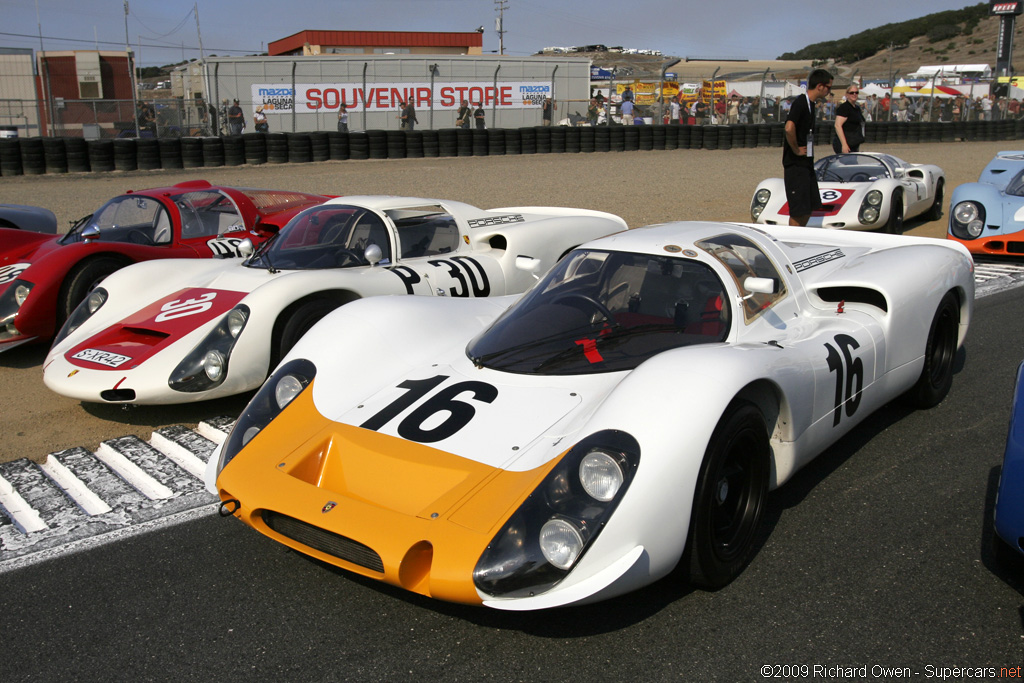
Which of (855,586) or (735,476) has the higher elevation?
(735,476)

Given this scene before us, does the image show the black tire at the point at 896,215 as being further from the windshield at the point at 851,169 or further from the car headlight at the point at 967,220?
the car headlight at the point at 967,220

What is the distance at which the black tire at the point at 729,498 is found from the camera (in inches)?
102

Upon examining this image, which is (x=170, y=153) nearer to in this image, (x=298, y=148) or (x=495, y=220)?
(x=298, y=148)

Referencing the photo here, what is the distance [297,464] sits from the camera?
2.90m

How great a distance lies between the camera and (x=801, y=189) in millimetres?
7258

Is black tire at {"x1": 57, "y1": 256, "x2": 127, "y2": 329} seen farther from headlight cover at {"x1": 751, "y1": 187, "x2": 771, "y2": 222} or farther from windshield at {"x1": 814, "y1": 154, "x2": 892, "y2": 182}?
windshield at {"x1": 814, "y1": 154, "x2": 892, "y2": 182}

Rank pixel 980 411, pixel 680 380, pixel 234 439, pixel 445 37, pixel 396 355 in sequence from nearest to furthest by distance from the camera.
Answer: pixel 680 380
pixel 234 439
pixel 396 355
pixel 980 411
pixel 445 37

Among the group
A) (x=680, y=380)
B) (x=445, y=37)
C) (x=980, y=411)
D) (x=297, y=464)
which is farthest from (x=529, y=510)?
(x=445, y=37)

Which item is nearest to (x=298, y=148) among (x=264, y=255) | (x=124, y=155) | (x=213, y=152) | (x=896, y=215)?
(x=213, y=152)

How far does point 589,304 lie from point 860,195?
7185 millimetres

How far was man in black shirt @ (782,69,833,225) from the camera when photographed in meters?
7.03

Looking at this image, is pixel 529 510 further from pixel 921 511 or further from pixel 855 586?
pixel 921 511

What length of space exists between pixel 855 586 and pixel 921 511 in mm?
701

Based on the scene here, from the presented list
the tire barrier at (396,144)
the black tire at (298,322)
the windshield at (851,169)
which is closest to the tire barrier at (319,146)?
the tire barrier at (396,144)
